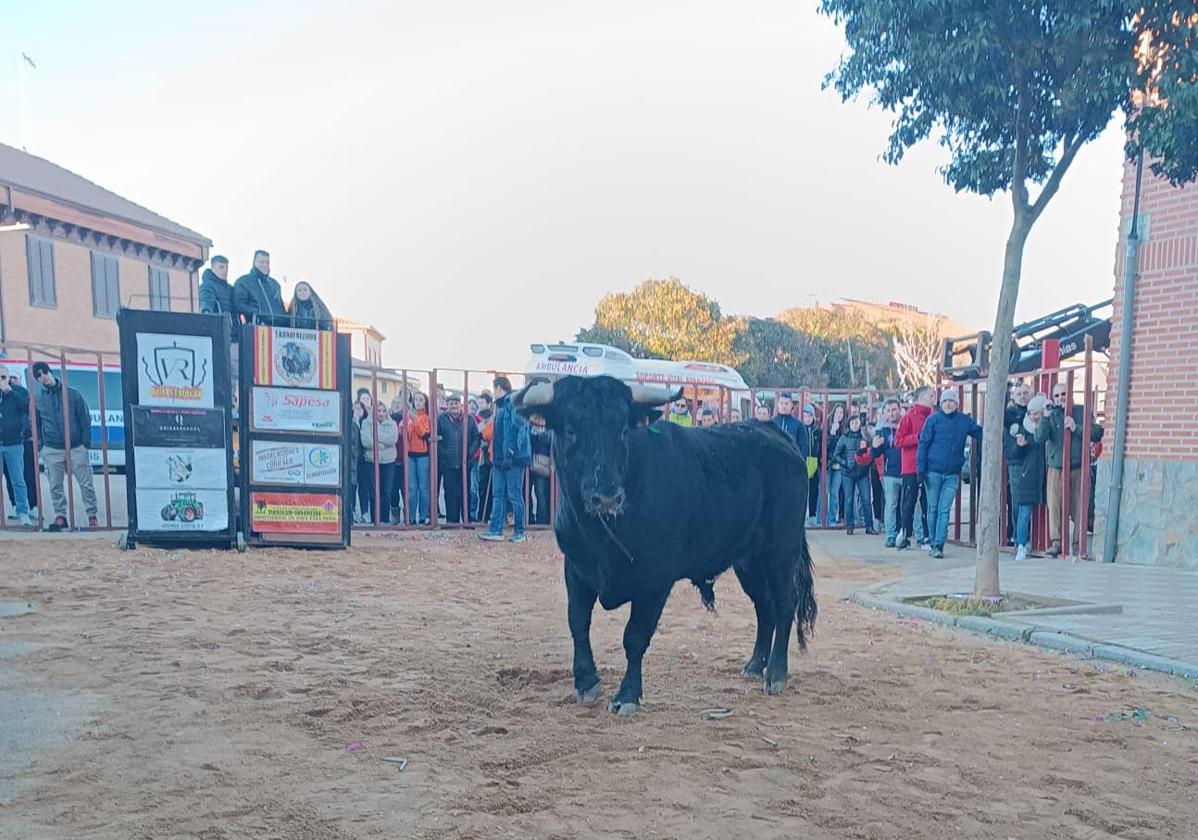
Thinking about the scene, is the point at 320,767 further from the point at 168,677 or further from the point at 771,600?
the point at 771,600

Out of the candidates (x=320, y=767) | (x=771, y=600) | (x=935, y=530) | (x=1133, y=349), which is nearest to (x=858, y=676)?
(x=771, y=600)

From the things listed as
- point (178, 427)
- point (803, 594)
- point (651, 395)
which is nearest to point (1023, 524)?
point (803, 594)

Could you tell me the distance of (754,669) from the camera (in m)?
5.25

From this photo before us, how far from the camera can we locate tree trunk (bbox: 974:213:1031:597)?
23.3 ft

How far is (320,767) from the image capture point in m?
3.68

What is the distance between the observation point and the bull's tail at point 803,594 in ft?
18.2

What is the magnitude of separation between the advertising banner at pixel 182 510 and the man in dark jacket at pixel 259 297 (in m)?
2.03

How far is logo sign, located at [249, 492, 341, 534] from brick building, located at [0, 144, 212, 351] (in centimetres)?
1893

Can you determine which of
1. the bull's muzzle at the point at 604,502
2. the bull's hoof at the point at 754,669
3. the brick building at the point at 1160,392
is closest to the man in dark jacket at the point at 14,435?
the bull's muzzle at the point at 604,502

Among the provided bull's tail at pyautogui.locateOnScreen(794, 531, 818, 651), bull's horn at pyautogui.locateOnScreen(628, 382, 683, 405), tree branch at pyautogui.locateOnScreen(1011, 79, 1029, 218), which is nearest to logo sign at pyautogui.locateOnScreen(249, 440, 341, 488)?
bull's tail at pyautogui.locateOnScreen(794, 531, 818, 651)

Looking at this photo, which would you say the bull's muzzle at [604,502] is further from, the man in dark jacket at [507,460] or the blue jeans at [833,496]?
the blue jeans at [833,496]

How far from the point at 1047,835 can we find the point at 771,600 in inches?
89.0

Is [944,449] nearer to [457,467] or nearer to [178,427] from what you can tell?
[457,467]

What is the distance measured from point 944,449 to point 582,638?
676cm
